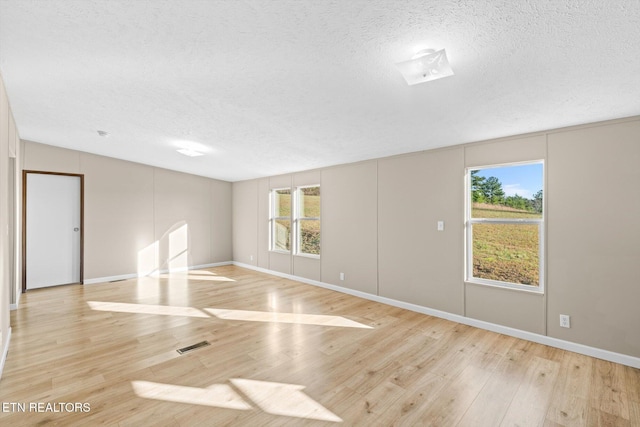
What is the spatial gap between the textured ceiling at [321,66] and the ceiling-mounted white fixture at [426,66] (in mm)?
57

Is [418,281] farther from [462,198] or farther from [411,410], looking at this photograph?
[411,410]

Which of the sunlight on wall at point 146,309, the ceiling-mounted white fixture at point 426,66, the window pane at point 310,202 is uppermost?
the ceiling-mounted white fixture at point 426,66

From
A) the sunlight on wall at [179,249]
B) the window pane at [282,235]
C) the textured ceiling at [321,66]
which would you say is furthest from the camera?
the sunlight on wall at [179,249]

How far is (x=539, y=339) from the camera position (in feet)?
10.2

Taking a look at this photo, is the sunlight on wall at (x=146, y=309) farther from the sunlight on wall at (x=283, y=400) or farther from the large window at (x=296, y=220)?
the large window at (x=296, y=220)

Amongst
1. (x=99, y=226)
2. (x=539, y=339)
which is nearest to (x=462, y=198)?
(x=539, y=339)

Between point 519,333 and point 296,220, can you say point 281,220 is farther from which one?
point 519,333

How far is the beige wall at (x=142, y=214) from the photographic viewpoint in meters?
5.67

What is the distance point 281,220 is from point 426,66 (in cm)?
513

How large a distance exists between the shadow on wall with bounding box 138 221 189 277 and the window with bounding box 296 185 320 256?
3016 mm

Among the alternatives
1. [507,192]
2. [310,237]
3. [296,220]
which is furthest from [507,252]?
[296,220]

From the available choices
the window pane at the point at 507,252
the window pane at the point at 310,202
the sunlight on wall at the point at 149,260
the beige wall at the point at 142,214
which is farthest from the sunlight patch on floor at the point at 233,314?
the window pane at the point at 310,202

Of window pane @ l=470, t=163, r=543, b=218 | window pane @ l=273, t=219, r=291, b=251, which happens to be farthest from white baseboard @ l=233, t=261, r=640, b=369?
window pane @ l=273, t=219, r=291, b=251

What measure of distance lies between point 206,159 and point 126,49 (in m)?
3.53
